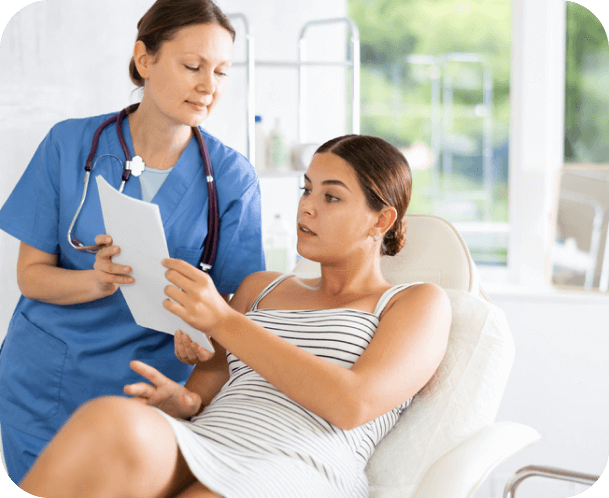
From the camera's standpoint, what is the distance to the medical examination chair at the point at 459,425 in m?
1.13

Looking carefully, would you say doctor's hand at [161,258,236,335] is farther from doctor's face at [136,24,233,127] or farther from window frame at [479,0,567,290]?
window frame at [479,0,567,290]

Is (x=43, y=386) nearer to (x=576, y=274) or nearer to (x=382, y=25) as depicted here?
(x=576, y=274)

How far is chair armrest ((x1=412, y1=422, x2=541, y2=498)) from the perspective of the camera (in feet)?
3.54

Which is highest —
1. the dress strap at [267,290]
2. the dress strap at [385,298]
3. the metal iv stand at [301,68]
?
the metal iv stand at [301,68]

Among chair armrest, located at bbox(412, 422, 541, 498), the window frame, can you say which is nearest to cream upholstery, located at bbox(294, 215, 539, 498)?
chair armrest, located at bbox(412, 422, 541, 498)

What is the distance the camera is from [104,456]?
87cm

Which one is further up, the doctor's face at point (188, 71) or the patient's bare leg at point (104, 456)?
the doctor's face at point (188, 71)

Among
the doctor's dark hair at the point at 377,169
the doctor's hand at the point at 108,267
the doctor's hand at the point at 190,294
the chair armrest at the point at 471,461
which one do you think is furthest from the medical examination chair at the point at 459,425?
the doctor's hand at the point at 108,267

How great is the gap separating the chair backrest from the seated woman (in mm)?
55

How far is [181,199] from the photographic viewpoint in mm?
1432

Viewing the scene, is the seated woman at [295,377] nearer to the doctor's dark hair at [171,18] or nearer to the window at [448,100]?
the doctor's dark hair at [171,18]

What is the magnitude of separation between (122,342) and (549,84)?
6.84 ft

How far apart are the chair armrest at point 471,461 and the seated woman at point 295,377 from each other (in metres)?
0.14

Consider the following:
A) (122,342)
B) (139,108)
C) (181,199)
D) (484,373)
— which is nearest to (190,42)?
(139,108)
